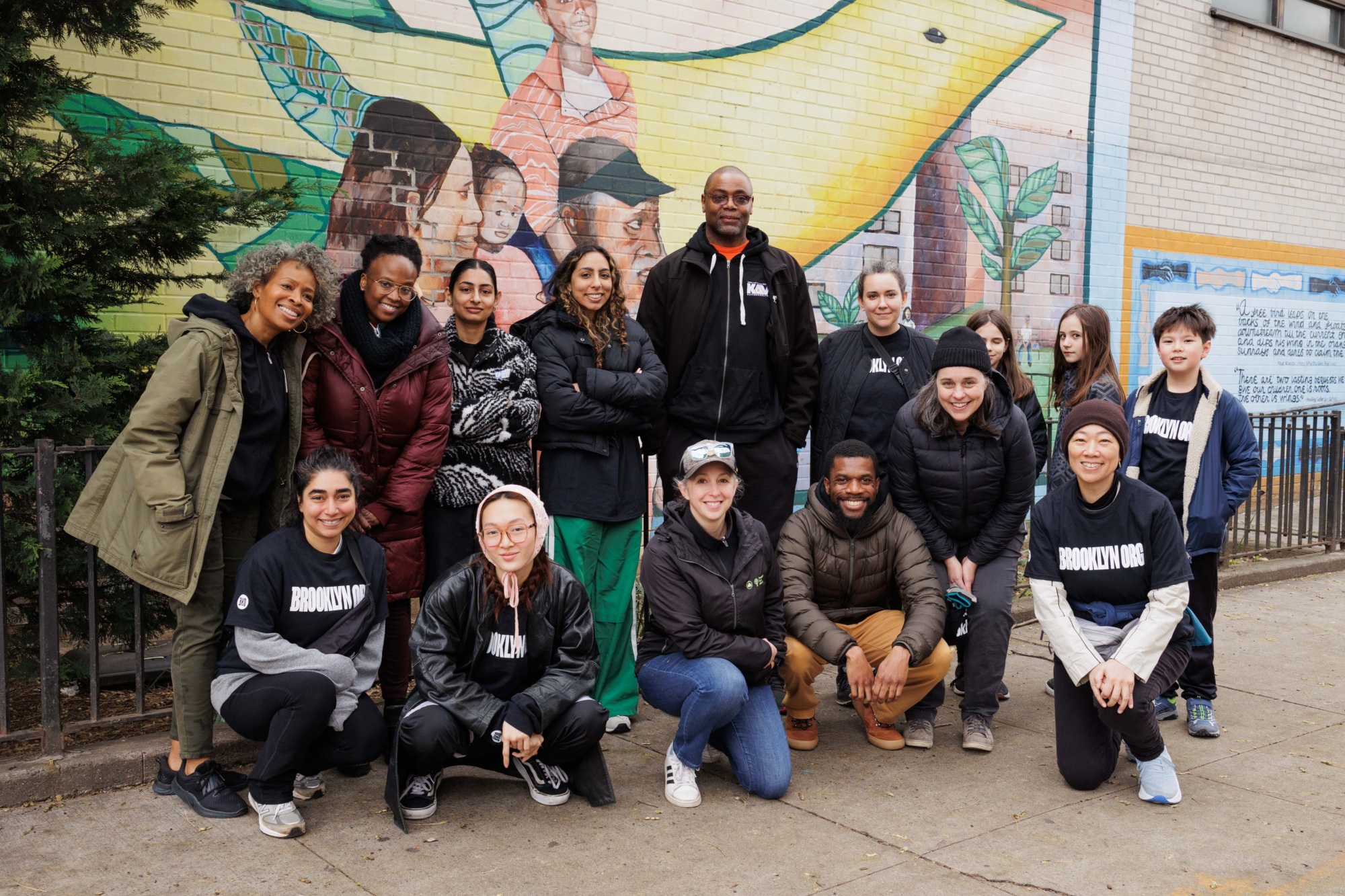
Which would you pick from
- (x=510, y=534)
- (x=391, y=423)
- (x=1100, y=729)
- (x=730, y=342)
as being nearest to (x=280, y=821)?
(x=510, y=534)

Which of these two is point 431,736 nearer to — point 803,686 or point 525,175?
point 803,686

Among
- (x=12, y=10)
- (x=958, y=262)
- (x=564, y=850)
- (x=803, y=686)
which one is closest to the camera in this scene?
(x=564, y=850)

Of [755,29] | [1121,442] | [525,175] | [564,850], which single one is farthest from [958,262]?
[564,850]

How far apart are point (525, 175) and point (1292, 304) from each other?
9485mm

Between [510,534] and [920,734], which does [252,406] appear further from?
[920,734]

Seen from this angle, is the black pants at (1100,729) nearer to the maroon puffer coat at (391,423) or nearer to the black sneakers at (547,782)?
the black sneakers at (547,782)

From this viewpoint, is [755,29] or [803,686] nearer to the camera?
[803,686]

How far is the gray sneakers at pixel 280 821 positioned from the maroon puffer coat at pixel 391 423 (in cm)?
91

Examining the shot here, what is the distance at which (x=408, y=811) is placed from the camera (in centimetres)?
368

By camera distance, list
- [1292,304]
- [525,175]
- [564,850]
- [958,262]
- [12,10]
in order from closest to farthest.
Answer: [564,850]
[12,10]
[525,175]
[958,262]
[1292,304]

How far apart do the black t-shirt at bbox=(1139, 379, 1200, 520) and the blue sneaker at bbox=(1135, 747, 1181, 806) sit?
4.41 ft

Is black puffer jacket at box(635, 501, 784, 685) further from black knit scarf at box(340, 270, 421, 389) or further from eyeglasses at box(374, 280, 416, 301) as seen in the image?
eyeglasses at box(374, 280, 416, 301)

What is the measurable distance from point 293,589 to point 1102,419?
9.82 ft

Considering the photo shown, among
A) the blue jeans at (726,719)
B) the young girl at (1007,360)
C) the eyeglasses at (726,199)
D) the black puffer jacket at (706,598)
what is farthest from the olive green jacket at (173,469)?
the young girl at (1007,360)
